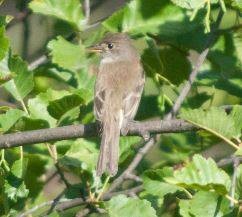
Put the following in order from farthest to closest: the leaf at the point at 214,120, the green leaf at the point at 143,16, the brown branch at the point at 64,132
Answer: the green leaf at the point at 143,16 < the brown branch at the point at 64,132 < the leaf at the point at 214,120

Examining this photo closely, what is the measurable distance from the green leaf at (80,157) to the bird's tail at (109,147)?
5cm

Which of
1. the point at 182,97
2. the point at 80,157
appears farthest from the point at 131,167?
the point at 182,97

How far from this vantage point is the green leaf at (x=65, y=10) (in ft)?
15.7

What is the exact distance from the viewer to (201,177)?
353 centimetres

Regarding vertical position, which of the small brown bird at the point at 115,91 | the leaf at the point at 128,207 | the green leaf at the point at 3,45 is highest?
the green leaf at the point at 3,45

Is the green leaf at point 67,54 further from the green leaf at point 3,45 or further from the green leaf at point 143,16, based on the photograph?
the green leaf at point 3,45

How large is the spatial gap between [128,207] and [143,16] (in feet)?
4.38

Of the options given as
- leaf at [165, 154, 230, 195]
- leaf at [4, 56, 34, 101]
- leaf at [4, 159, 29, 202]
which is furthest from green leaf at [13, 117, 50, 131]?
leaf at [165, 154, 230, 195]

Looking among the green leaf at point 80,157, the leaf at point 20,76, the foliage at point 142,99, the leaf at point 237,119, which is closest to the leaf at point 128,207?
the foliage at point 142,99

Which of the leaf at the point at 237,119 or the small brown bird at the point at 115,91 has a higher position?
the leaf at the point at 237,119

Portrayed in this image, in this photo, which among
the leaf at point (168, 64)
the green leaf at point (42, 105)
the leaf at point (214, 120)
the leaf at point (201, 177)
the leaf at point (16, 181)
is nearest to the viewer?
the leaf at point (201, 177)

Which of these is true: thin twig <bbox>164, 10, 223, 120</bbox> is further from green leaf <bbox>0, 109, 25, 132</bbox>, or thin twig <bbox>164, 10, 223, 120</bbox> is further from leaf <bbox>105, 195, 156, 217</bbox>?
green leaf <bbox>0, 109, 25, 132</bbox>

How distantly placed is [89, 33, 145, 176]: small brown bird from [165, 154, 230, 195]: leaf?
852 millimetres

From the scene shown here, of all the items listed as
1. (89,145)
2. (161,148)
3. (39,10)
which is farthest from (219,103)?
(39,10)
